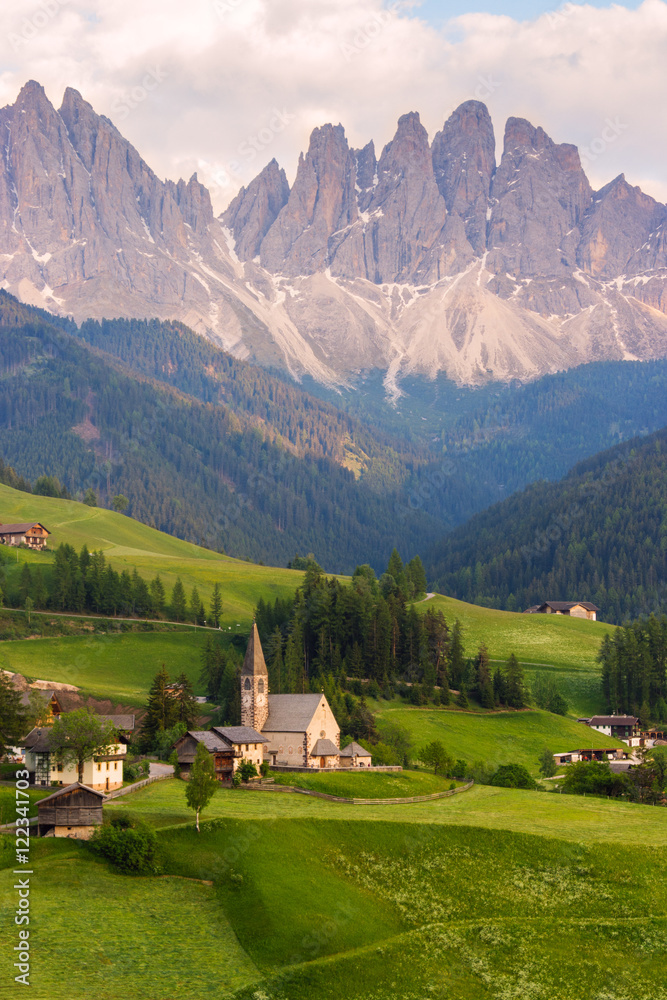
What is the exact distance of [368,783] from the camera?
90.2 metres

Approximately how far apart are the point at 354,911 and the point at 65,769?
102ft

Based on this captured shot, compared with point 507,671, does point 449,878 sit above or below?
below

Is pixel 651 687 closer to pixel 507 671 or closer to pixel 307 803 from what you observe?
pixel 507 671

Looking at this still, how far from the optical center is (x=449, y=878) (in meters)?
64.9

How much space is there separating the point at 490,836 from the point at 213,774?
18829mm

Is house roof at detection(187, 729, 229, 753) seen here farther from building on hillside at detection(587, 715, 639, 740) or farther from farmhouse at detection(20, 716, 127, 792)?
building on hillside at detection(587, 715, 639, 740)

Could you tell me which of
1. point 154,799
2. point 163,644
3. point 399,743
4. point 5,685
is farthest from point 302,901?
point 163,644

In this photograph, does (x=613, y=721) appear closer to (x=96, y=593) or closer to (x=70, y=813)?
(x=96, y=593)

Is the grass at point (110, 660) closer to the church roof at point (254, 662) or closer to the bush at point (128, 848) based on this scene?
the church roof at point (254, 662)

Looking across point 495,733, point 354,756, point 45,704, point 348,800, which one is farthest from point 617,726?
point 45,704

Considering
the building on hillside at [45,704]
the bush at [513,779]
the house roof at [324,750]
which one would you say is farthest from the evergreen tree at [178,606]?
the bush at [513,779]

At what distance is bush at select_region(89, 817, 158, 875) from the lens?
61.8 metres

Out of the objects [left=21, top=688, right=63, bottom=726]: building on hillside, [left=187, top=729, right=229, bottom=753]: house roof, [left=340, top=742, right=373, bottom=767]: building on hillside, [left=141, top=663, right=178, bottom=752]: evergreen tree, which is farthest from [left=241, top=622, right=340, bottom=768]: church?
[left=21, top=688, right=63, bottom=726]: building on hillside

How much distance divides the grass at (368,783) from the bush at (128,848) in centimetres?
2487
